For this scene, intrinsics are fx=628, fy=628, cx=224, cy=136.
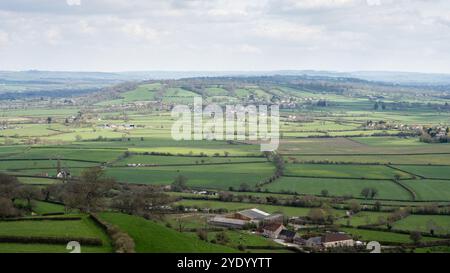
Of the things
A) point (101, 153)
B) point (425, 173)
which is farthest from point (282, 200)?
point (101, 153)

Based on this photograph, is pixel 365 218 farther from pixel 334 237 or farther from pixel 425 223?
pixel 334 237

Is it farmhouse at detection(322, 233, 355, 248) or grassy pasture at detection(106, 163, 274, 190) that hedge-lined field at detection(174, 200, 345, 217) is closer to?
grassy pasture at detection(106, 163, 274, 190)

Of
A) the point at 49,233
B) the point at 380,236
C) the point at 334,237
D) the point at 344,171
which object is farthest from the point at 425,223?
the point at 49,233

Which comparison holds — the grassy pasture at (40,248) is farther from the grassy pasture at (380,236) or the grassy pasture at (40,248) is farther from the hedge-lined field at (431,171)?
the hedge-lined field at (431,171)

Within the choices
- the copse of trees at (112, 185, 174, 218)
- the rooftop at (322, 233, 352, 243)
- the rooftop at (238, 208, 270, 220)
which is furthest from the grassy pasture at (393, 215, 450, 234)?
the copse of trees at (112, 185, 174, 218)

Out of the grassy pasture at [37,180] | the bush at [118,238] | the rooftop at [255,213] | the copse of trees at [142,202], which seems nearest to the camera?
the bush at [118,238]

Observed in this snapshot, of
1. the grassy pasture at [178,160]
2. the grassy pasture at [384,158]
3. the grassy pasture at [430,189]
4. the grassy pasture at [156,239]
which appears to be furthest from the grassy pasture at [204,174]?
the grassy pasture at [156,239]

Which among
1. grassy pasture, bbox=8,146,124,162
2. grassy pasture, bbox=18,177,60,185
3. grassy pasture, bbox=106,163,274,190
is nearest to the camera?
grassy pasture, bbox=18,177,60,185
